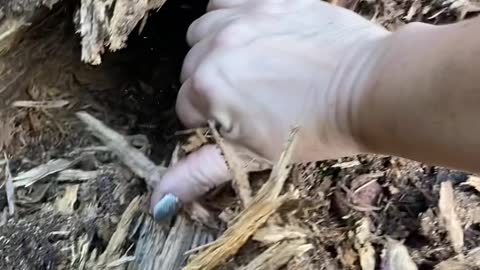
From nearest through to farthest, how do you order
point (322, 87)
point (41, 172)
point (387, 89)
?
point (387, 89) → point (322, 87) → point (41, 172)

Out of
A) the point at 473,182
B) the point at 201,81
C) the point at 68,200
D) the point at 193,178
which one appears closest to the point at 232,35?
the point at 201,81

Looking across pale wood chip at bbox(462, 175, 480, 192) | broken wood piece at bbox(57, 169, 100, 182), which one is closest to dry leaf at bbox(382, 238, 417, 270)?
pale wood chip at bbox(462, 175, 480, 192)

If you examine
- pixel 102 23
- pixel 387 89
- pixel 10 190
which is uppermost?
pixel 387 89

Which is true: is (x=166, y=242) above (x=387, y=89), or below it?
below

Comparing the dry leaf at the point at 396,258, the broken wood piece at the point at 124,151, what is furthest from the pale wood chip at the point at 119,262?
the dry leaf at the point at 396,258

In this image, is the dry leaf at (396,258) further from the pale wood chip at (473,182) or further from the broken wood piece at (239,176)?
the broken wood piece at (239,176)

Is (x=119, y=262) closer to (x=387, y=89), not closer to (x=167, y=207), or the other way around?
(x=167, y=207)

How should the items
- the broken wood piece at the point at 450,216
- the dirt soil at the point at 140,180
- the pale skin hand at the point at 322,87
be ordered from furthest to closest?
1. the broken wood piece at the point at 450,216
2. the dirt soil at the point at 140,180
3. the pale skin hand at the point at 322,87

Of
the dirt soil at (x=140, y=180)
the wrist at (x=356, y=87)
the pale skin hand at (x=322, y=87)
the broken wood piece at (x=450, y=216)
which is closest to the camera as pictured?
the pale skin hand at (x=322, y=87)
